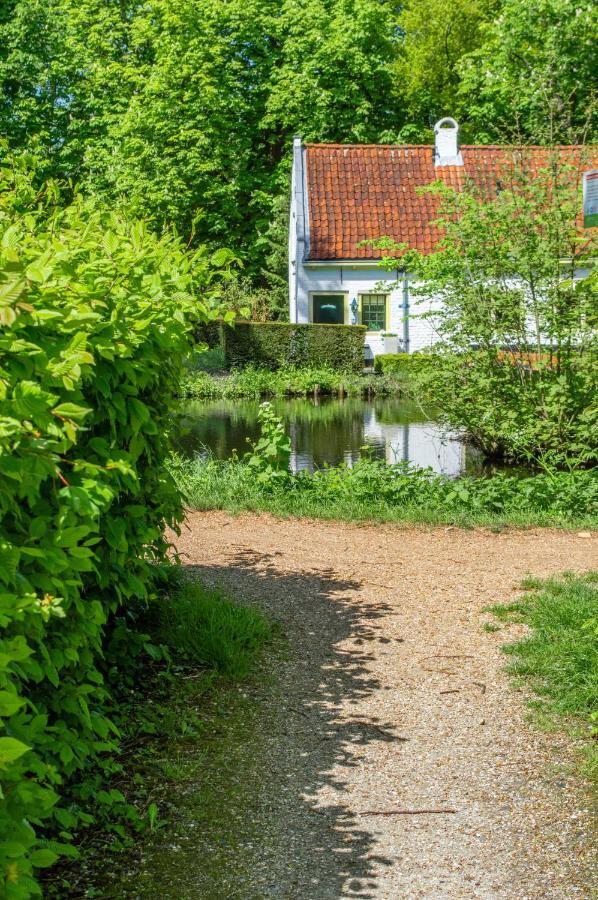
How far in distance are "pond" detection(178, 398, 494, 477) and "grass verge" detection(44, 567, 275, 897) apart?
579 cm

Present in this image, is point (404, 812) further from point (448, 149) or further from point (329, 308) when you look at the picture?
point (448, 149)

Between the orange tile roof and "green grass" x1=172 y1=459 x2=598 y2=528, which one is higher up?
→ the orange tile roof

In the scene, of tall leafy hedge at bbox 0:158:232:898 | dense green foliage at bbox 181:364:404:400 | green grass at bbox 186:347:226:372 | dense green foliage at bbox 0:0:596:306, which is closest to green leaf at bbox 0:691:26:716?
tall leafy hedge at bbox 0:158:232:898

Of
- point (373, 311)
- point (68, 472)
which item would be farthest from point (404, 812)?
point (373, 311)

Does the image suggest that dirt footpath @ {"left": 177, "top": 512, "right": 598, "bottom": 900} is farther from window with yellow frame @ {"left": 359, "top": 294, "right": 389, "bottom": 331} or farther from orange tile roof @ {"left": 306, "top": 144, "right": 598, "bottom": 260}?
orange tile roof @ {"left": 306, "top": 144, "right": 598, "bottom": 260}

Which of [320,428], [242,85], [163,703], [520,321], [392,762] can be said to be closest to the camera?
Answer: [392,762]

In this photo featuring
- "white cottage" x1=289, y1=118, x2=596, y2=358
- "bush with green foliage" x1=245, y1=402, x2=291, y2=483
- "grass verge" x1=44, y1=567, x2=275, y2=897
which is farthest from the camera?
"white cottage" x1=289, y1=118, x2=596, y2=358

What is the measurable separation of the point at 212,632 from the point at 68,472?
2.40 meters

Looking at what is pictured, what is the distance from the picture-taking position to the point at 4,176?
4.20 metres

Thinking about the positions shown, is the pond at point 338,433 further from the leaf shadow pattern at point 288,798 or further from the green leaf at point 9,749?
the green leaf at point 9,749

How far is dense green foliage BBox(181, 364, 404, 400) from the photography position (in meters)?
24.2

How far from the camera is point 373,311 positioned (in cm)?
3003

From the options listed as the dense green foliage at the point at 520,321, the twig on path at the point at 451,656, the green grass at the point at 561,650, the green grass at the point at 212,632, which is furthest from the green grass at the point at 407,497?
the green grass at the point at 212,632

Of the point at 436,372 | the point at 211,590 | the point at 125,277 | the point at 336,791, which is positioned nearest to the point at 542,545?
the point at 211,590
